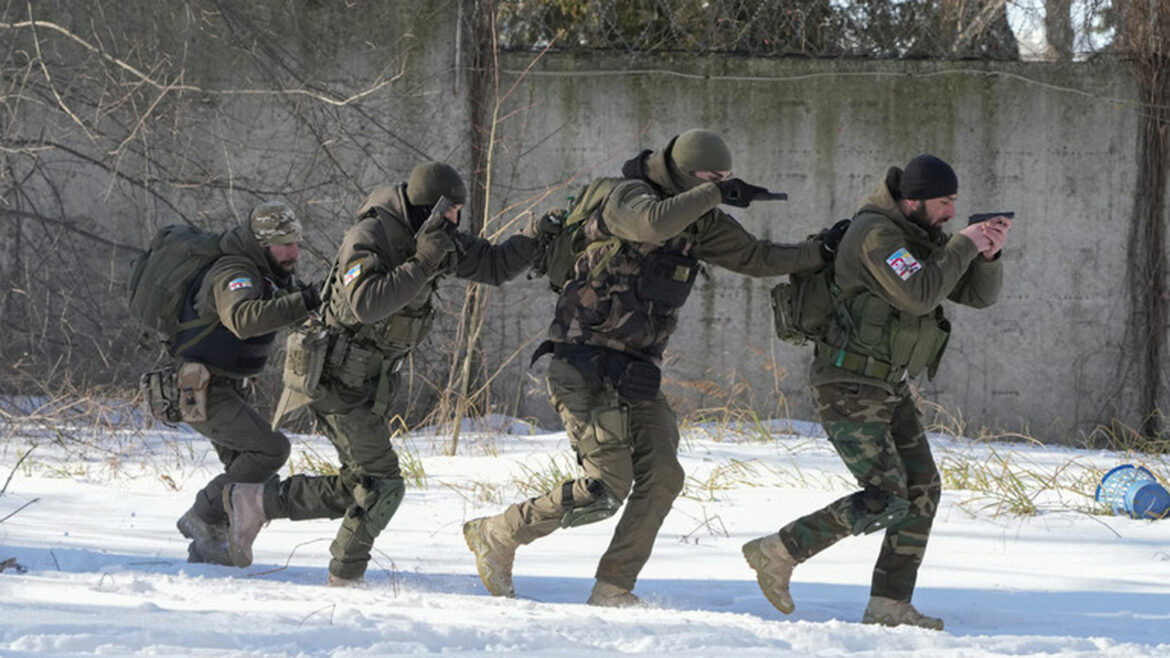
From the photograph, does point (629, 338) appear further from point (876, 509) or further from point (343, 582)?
point (343, 582)

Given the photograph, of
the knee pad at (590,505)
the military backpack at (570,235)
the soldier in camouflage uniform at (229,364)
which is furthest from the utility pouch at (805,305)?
the soldier in camouflage uniform at (229,364)

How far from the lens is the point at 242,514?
5.28 metres

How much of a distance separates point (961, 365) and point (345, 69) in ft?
14.2

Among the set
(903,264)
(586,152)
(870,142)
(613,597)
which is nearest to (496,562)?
(613,597)

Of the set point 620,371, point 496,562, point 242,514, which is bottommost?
point 496,562

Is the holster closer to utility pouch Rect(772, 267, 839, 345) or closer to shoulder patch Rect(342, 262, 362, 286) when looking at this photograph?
utility pouch Rect(772, 267, 839, 345)

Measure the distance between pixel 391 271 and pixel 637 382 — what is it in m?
0.93

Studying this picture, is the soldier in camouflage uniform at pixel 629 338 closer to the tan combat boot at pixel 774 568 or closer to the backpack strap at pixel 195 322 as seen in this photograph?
the tan combat boot at pixel 774 568

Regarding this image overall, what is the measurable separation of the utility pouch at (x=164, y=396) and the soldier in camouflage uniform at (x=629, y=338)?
1.40 meters

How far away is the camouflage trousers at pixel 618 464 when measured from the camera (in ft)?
15.7

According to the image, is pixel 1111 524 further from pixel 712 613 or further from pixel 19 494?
pixel 19 494

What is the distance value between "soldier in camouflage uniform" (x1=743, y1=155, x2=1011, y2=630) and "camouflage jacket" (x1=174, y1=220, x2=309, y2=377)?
1917mm

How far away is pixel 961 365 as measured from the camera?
9047 millimetres

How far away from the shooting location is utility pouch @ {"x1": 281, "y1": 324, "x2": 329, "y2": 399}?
4973mm
